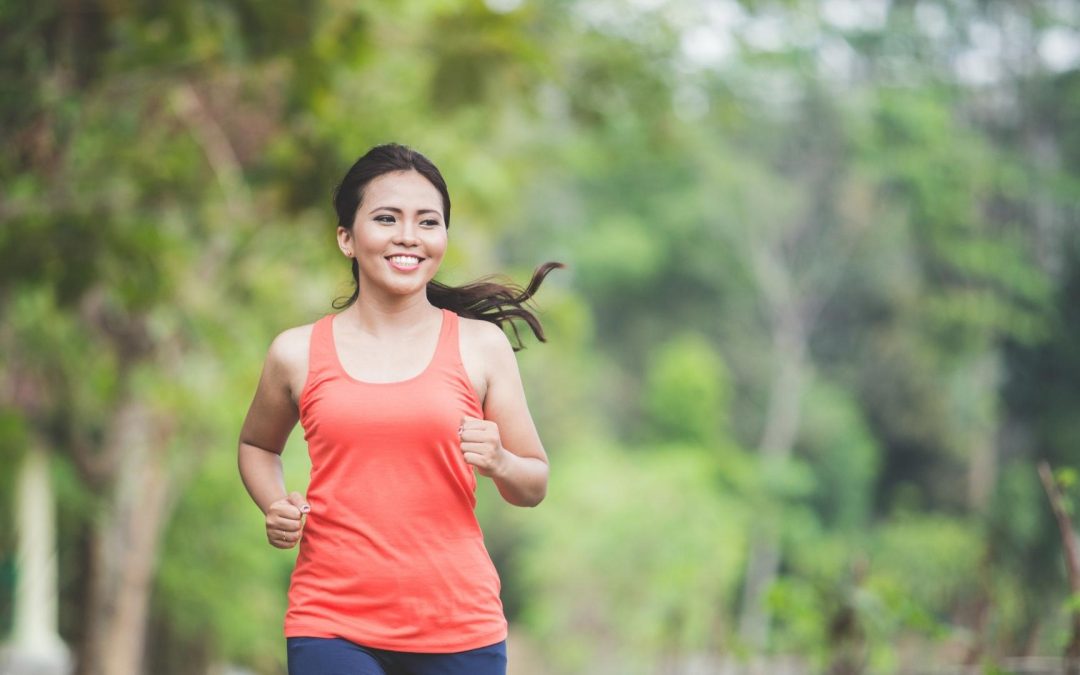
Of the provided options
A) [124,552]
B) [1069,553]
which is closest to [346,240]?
[1069,553]

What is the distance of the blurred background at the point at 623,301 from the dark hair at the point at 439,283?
368 millimetres

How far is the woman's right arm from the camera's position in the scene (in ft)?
7.86

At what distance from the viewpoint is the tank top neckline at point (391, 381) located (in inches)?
93.0

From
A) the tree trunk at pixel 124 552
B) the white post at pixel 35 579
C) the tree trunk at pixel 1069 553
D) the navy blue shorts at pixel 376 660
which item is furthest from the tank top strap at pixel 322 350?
the white post at pixel 35 579

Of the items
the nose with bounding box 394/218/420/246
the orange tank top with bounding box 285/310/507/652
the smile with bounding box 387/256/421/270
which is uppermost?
the nose with bounding box 394/218/420/246

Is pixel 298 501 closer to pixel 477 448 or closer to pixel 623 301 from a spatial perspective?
pixel 477 448

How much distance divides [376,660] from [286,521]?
0.29 m

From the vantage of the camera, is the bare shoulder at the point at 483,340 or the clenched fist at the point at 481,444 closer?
the clenched fist at the point at 481,444

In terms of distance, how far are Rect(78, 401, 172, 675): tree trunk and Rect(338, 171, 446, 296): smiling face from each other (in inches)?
362

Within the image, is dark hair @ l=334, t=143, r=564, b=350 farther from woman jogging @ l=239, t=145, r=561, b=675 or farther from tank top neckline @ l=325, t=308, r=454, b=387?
tank top neckline @ l=325, t=308, r=454, b=387

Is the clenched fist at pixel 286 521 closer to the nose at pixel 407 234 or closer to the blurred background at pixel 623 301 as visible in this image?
the nose at pixel 407 234

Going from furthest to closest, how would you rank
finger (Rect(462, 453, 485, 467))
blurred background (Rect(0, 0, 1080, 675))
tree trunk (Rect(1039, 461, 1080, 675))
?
blurred background (Rect(0, 0, 1080, 675)), tree trunk (Rect(1039, 461, 1080, 675)), finger (Rect(462, 453, 485, 467))

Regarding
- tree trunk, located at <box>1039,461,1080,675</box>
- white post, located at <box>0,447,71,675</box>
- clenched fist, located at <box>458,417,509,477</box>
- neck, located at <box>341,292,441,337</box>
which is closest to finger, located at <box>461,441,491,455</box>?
clenched fist, located at <box>458,417,509,477</box>

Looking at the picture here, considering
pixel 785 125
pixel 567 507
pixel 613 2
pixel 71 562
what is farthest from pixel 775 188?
pixel 71 562
